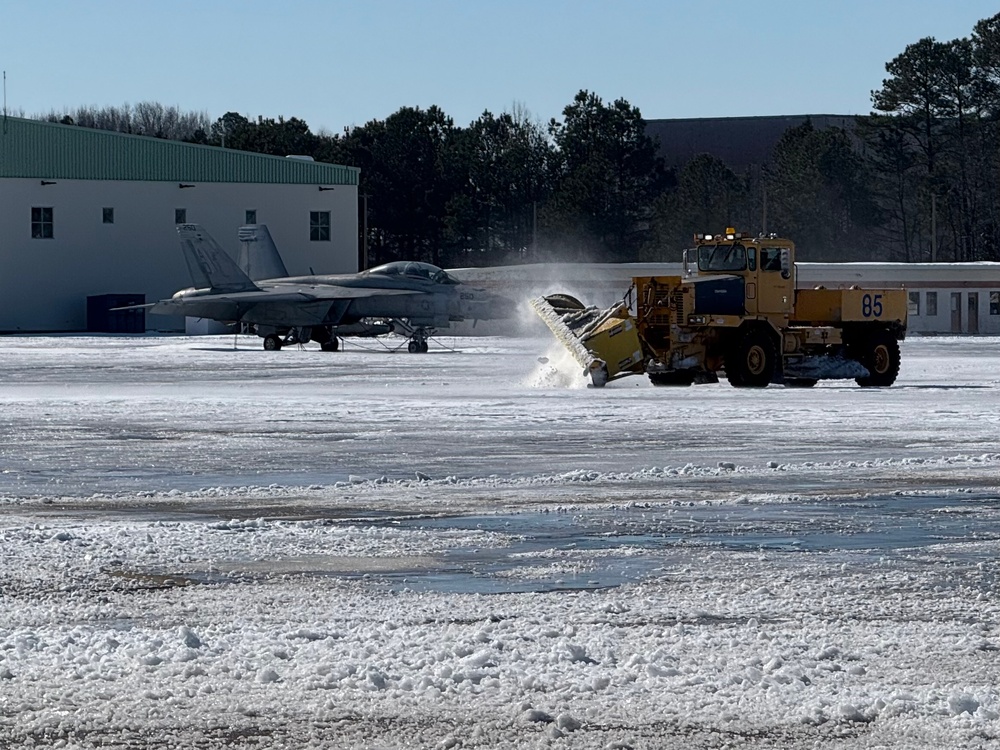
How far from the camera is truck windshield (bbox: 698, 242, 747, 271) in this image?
1075 inches

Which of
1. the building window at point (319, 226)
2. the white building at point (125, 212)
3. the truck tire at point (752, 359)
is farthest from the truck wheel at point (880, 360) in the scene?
the building window at point (319, 226)

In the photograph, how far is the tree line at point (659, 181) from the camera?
88.6 metres

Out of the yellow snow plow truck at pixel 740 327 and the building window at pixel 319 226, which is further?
the building window at pixel 319 226

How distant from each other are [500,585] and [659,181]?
87.6 meters

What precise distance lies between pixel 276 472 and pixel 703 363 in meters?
14.2

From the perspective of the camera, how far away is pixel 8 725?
572 cm

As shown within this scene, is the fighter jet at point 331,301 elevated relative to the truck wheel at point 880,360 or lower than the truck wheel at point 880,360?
elevated

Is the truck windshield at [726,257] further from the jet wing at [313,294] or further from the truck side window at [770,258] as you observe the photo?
the jet wing at [313,294]

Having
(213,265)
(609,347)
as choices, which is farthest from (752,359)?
(213,265)

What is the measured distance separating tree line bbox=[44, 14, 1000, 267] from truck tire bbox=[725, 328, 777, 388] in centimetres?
5633

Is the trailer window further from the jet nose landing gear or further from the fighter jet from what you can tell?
the jet nose landing gear

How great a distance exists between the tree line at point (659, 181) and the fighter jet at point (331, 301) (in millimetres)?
36806

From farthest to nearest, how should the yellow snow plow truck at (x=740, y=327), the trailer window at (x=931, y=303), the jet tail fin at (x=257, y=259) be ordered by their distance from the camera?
the trailer window at (x=931, y=303) → the jet tail fin at (x=257, y=259) → the yellow snow plow truck at (x=740, y=327)

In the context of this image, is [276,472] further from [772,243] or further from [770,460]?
[772,243]
